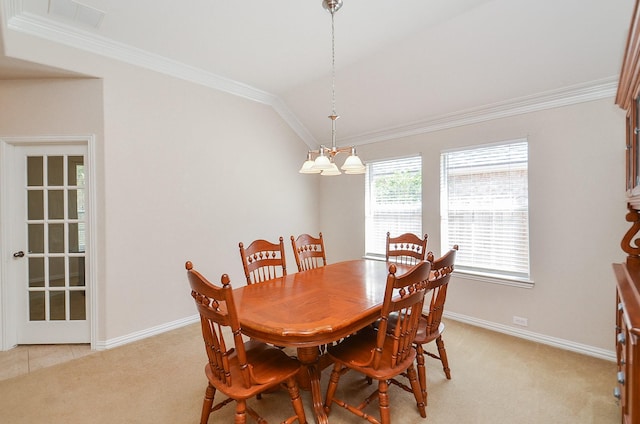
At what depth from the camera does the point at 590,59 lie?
2547 millimetres

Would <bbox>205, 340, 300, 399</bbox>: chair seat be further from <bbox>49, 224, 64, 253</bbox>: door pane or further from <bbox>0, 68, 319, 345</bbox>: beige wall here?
<bbox>49, 224, 64, 253</bbox>: door pane

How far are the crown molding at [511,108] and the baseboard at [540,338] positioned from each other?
2214mm

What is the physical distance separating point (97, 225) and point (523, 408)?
12.7 ft

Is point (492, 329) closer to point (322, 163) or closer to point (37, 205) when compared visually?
point (322, 163)

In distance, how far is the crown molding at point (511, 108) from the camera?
2.67 metres

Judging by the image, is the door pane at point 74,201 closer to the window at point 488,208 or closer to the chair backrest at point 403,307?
the chair backrest at point 403,307

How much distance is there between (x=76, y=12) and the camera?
2488mm

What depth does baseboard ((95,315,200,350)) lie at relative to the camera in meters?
2.97

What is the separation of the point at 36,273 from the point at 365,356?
3.37 meters

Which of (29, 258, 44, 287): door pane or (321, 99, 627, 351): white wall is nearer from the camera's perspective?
(321, 99, 627, 351): white wall

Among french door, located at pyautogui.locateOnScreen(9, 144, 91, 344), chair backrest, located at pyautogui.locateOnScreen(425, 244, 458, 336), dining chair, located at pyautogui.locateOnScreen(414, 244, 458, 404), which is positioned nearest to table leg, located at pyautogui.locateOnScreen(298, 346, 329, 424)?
dining chair, located at pyautogui.locateOnScreen(414, 244, 458, 404)

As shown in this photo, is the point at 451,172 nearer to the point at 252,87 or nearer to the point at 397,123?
the point at 397,123

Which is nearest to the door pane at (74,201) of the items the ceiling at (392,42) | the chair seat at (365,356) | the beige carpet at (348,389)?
the ceiling at (392,42)

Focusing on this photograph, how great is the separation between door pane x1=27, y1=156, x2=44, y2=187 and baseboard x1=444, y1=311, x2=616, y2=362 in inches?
183
